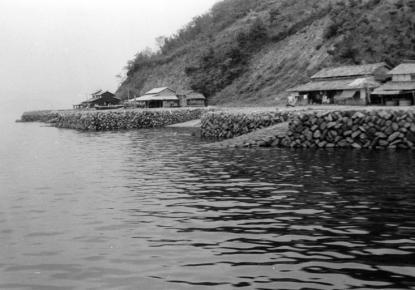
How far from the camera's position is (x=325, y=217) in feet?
54.3

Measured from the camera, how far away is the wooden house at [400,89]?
63.4 metres

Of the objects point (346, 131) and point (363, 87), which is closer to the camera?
point (346, 131)

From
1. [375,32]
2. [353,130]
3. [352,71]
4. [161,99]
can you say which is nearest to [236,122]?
[353,130]

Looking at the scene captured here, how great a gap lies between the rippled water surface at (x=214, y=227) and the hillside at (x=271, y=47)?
229 feet

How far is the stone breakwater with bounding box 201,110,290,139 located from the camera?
169ft

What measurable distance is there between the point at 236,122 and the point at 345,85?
2836 centimetres

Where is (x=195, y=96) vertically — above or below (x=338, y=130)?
above

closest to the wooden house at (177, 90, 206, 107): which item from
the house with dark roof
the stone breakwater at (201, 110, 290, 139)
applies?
the house with dark roof

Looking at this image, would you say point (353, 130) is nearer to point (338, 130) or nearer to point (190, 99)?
point (338, 130)

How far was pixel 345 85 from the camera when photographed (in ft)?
247

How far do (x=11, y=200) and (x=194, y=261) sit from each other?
1249 centimetres

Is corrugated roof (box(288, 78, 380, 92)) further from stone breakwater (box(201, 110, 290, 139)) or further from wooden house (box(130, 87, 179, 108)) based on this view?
wooden house (box(130, 87, 179, 108))

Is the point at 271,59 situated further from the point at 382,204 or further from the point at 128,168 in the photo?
the point at 382,204

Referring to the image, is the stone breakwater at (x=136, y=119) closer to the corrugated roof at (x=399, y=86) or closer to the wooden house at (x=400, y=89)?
the wooden house at (x=400, y=89)
